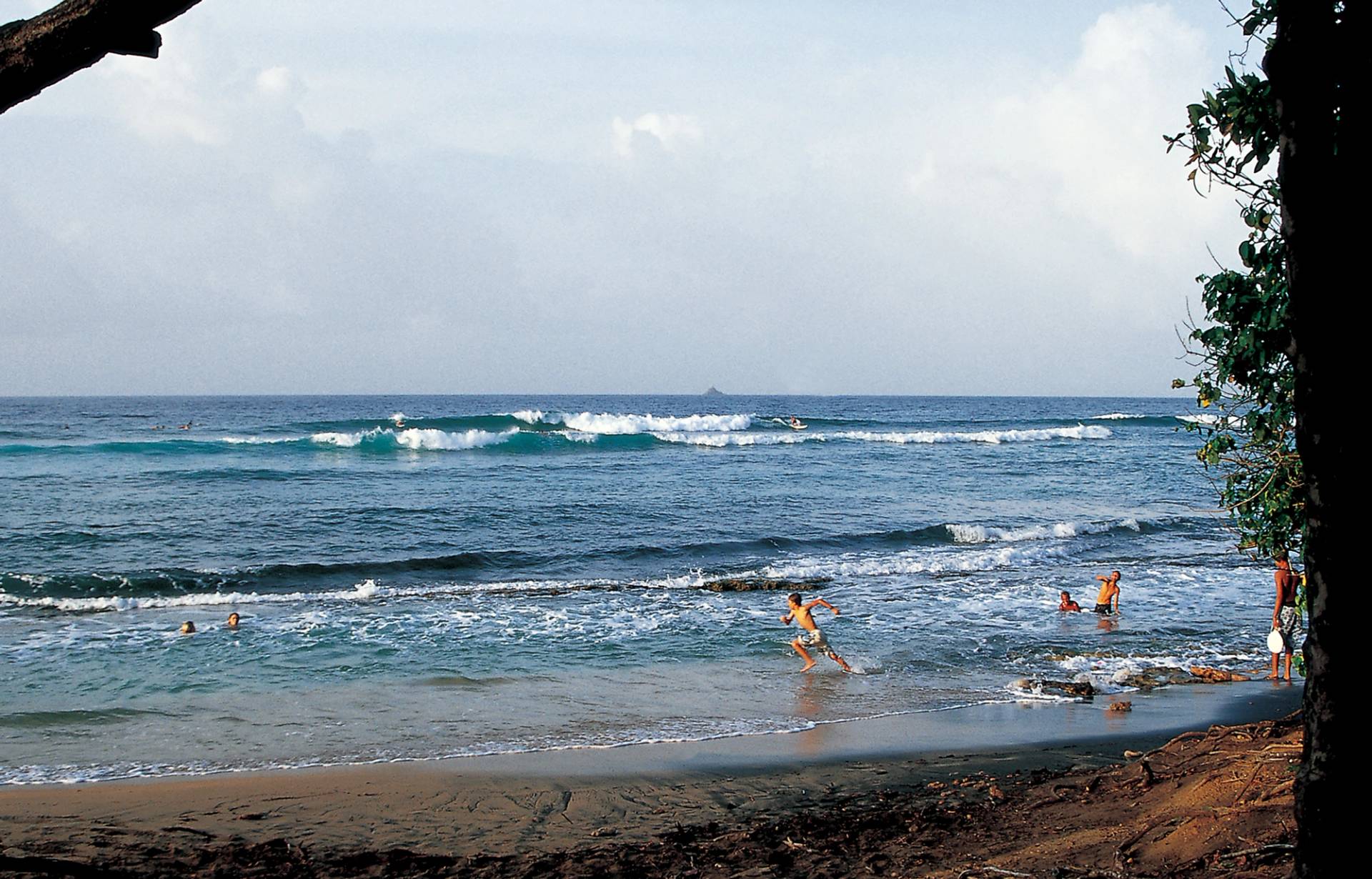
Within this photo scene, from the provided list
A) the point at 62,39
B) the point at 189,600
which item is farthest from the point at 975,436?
the point at 62,39

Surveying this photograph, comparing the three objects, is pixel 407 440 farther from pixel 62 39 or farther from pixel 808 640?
pixel 62 39

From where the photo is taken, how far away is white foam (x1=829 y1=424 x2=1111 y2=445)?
49062 mm

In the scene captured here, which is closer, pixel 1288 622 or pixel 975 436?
pixel 1288 622

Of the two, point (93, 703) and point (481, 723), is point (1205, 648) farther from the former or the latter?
point (93, 703)

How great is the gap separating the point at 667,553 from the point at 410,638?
7.19 m

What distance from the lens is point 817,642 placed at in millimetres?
11586

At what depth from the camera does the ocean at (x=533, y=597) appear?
9375 millimetres

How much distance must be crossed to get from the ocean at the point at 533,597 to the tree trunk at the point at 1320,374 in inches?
264

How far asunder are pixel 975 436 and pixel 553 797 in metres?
47.7

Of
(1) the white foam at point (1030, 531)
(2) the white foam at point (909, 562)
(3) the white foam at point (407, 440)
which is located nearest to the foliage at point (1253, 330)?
(2) the white foam at point (909, 562)

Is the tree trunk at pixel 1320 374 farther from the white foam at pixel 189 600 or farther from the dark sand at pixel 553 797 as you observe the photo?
the white foam at pixel 189 600

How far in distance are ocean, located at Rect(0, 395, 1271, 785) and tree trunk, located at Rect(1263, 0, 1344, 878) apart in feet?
22.0

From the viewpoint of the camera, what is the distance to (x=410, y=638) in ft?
41.0

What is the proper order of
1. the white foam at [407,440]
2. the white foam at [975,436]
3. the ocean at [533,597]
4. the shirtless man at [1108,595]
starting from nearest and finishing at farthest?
the ocean at [533,597] → the shirtless man at [1108,595] → the white foam at [407,440] → the white foam at [975,436]
